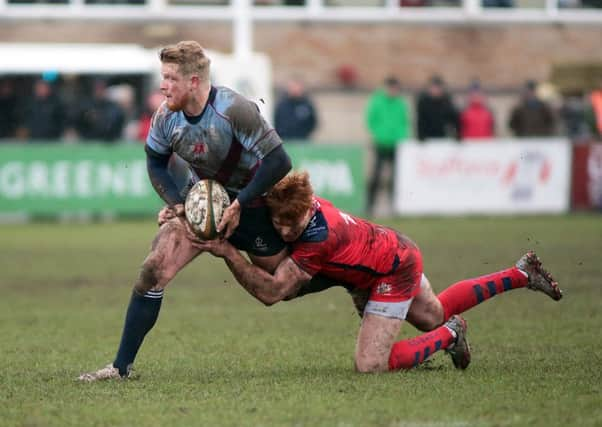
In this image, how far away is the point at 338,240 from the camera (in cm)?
761

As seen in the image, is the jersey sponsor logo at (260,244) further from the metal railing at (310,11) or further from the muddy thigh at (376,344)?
the metal railing at (310,11)

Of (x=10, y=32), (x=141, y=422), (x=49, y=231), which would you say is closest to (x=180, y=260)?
(x=141, y=422)

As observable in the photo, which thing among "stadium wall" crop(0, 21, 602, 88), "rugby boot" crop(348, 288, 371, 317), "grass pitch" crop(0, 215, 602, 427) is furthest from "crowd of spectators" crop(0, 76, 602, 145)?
"rugby boot" crop(348, 288, 371, 317)

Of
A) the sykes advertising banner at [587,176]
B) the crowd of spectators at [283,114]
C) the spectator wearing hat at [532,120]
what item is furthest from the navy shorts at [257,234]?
the spectator wearing hat at [532,120]

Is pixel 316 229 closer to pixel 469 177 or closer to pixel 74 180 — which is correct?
pixel 74 180

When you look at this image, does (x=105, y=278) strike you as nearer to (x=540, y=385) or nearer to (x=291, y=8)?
(x=540, y=385)

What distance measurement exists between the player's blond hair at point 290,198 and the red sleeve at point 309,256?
0.60 feet

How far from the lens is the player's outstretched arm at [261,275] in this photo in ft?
24.1

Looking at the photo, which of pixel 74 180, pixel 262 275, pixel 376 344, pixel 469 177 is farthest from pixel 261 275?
pixel 469 177

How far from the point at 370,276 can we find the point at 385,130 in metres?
14.0

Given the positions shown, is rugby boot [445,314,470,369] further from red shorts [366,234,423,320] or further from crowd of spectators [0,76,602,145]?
crowd of spectators [0,76,602,145]

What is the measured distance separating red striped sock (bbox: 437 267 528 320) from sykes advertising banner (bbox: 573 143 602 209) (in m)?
13.7

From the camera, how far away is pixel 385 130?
2162cm

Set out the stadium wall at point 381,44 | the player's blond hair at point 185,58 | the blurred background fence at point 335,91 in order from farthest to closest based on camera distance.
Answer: the stadium wall at point 381,44, the blurred background fence at point 335,91, the player's blond hair at point 185,58
